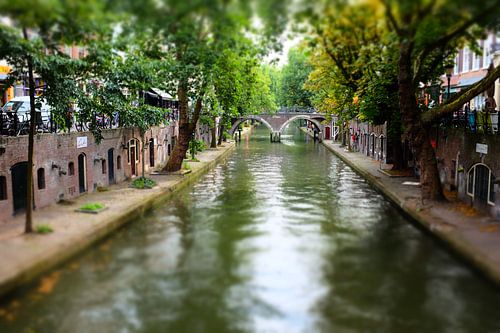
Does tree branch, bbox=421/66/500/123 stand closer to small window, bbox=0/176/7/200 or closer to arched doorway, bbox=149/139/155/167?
small window, bbox=0/176/7/200

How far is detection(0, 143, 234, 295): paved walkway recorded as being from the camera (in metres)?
13.6

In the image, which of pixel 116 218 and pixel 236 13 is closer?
pixel 236 13

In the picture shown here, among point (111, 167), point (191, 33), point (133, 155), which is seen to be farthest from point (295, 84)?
point (191, 33)

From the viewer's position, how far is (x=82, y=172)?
26.0 metres

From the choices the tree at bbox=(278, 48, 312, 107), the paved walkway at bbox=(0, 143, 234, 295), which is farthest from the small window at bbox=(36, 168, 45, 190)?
the tree at bbox=(278, 48, 312, 107)

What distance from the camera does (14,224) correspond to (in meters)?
18.3

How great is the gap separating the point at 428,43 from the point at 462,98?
3.21 m

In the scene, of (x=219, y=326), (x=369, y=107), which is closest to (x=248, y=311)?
(x=219, y=326)

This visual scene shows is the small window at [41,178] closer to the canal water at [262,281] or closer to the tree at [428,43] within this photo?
the canal water at [262,281]

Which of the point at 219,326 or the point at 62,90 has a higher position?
the point at 62,90

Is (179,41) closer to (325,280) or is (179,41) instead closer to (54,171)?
(54,171)

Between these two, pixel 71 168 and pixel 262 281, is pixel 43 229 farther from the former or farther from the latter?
pixel 71 168

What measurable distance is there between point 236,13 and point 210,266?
22.6 feet

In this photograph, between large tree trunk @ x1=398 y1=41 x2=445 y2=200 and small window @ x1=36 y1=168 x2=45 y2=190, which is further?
large tree trunk @ x1=398 y1=41 x2=445 y2=200
